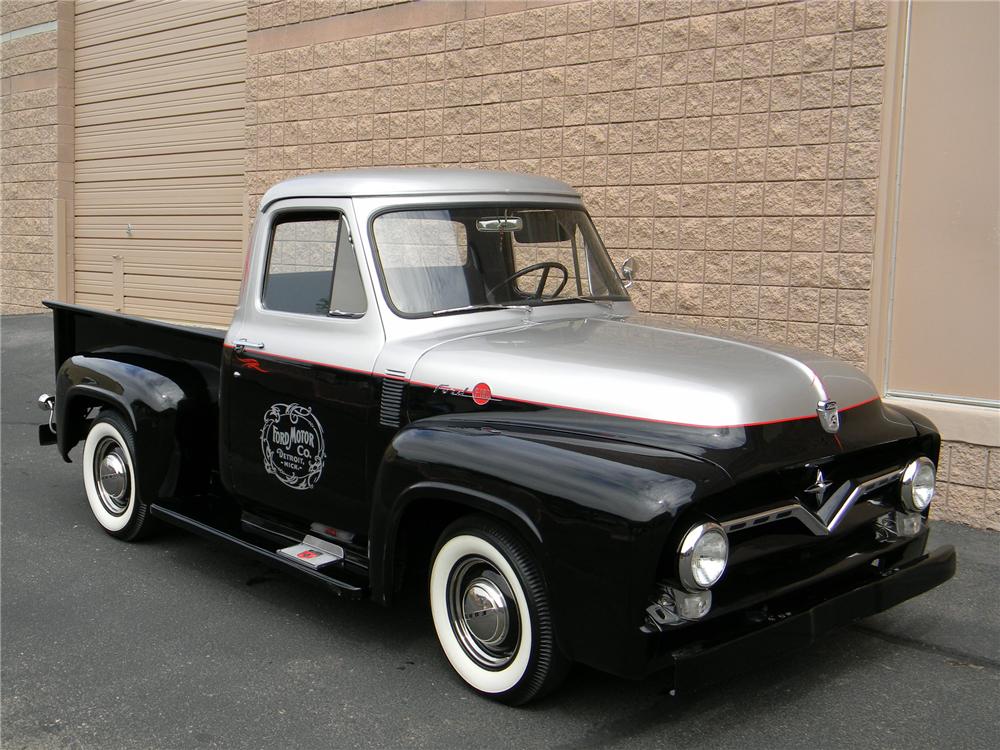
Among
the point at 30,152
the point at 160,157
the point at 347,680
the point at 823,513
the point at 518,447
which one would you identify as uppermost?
the point at 30,152

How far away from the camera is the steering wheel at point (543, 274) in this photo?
4824 mm

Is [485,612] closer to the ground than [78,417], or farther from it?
closer to the ground

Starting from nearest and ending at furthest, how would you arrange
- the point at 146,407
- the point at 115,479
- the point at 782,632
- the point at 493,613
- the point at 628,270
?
the point at 782,632, the point at 493,613, the point at 628,270, the point at 146,407, the point at 115,479

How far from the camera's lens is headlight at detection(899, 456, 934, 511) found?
13.7 ft

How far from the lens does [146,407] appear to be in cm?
565

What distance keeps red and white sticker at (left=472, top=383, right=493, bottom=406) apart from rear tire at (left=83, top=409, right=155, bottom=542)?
8.20 ft

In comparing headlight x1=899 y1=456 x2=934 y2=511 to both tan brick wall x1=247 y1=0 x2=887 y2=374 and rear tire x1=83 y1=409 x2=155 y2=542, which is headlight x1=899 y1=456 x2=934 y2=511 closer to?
tan brick wall x1=247 y1=0 x2=887 y2=374

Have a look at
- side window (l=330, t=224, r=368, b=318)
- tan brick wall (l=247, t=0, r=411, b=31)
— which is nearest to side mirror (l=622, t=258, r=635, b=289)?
side window (l=330, t=224, r=368, b=318)

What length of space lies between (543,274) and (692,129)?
10.4 ft

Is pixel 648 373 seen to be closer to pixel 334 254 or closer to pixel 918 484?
pixel 918 484

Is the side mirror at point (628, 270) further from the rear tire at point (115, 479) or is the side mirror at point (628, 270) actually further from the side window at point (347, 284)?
the rear tire at point (115, 479)

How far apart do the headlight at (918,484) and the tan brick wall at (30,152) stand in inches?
550

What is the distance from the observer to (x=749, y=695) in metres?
3.97

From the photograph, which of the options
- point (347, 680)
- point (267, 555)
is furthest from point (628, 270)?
point (347, 680)
